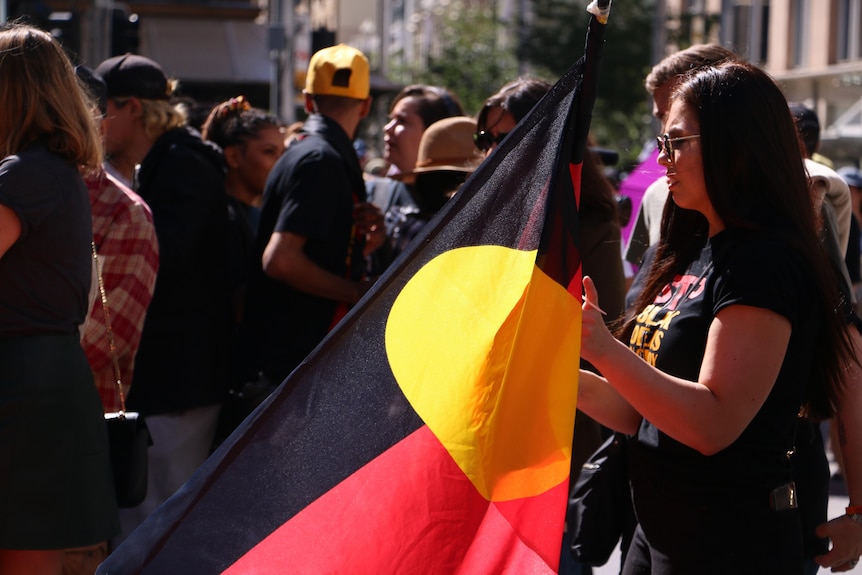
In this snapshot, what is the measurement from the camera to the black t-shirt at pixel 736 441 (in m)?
2.50

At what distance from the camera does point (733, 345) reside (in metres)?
2.43

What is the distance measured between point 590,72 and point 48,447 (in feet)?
6.25

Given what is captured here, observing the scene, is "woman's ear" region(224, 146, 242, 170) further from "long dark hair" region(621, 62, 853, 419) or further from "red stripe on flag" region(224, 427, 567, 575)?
"red stripe on flag" region(224, 427, 567, 575)

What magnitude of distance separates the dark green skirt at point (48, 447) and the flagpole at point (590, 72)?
5.53ft

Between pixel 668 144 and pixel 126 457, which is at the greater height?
pixel 668 144

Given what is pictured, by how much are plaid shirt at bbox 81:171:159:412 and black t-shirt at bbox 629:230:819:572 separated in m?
2.12

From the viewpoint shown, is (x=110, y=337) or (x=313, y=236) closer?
(x=110, y=337)

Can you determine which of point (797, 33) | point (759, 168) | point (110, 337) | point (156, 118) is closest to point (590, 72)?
point (759, 168)

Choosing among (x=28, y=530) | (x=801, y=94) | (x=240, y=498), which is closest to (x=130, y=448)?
(x=28, y=530)

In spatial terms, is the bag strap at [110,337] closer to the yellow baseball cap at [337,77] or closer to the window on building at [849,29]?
the yellow baseball cap at [337,77]

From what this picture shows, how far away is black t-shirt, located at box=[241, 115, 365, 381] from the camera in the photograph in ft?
14.9

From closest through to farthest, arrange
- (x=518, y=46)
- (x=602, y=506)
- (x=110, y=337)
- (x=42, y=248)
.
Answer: (x=602, y=506) < (x=42, y=248) < (x=110, y=337) < (x=518, y=46)

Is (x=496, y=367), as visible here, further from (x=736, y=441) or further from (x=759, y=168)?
(x=759, y=168)

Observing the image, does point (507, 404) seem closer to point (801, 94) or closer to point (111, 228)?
point (111, 228)
